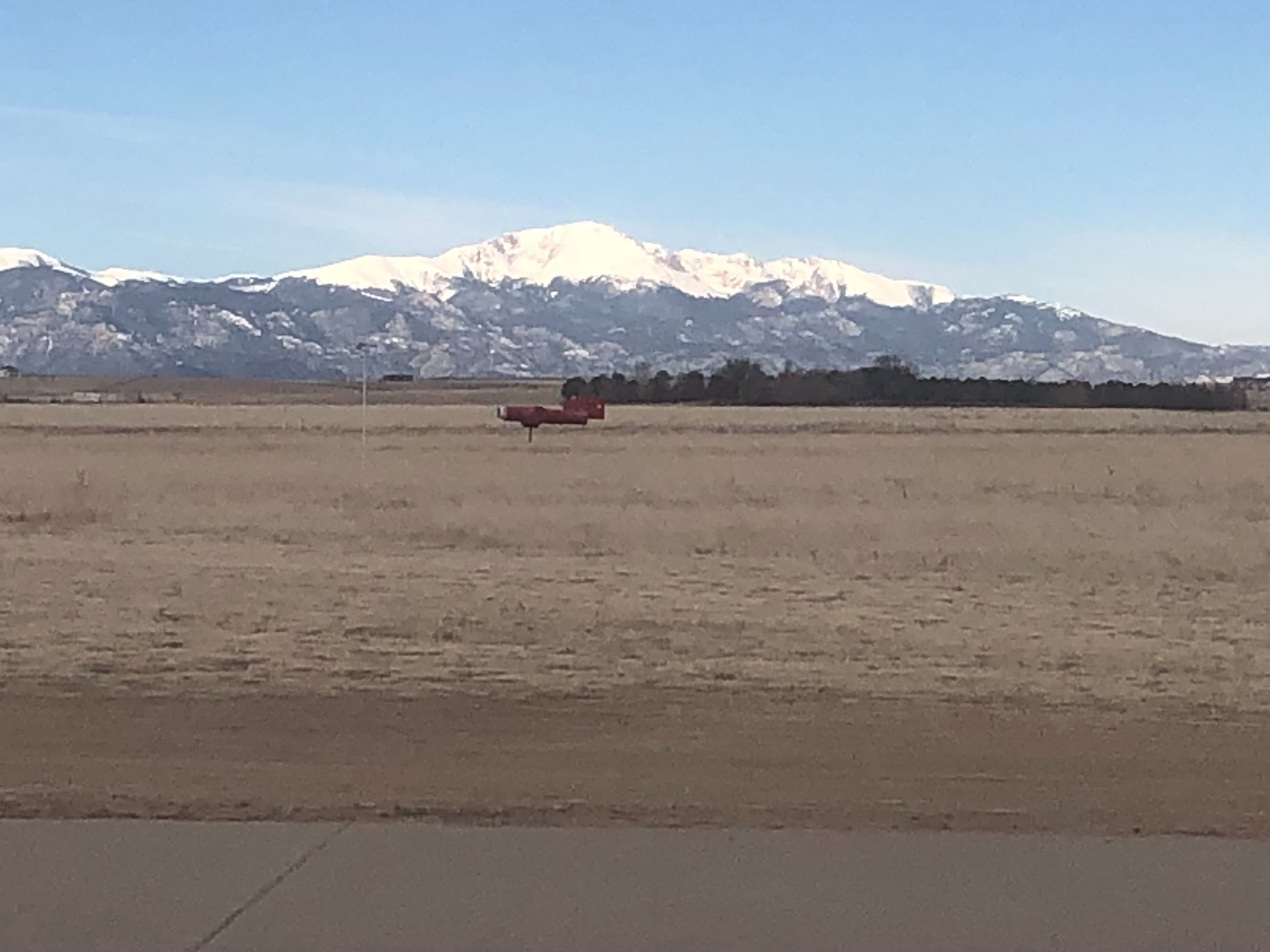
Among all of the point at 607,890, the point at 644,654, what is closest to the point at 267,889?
the point at 607,890

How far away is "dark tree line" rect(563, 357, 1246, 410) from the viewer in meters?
113

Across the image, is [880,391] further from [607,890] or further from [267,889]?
[267,889]

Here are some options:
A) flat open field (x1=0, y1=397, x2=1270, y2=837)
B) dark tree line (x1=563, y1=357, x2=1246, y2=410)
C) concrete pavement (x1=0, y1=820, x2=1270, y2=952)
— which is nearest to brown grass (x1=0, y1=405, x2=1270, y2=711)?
flat open field (x1=0, y1=397, x2=1270, y2=837)

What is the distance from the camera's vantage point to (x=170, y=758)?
31.9 feet

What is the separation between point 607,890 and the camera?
21.6 ft

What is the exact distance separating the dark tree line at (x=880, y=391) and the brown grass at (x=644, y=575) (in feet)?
209

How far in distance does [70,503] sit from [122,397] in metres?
109

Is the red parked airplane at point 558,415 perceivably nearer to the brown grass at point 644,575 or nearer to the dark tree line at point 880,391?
the brown grass at point 644,575

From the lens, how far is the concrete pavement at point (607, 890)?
6.05 m

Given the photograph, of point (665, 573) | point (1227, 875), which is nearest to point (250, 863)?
point (1227, 875)

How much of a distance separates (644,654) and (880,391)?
10570cm

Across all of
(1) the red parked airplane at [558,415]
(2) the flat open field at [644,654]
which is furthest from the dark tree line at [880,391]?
(2) the flat open field at [644,654]

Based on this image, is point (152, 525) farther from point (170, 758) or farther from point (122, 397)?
point (122, 397)

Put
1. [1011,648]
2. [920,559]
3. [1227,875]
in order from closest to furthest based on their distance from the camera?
[1227,875], [1011,648], [920,559]
